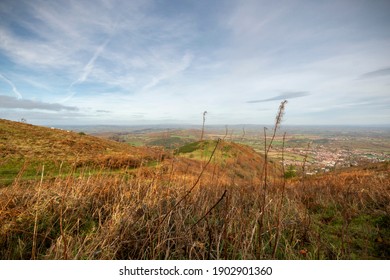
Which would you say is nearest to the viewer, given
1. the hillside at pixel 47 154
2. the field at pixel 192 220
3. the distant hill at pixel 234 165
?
the field at pixel 192 220

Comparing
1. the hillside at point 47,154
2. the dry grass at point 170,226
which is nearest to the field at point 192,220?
the dry grass at point 170,226

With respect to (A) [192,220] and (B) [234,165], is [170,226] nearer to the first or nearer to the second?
(A) [192,220]

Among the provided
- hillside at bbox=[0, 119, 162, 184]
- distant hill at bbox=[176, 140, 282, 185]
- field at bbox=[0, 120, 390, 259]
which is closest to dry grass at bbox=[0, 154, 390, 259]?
field at bbox=[0, 120, 390, 259]

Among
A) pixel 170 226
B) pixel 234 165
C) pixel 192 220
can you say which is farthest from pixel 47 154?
pixel 234 165

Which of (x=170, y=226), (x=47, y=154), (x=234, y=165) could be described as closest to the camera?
(x=170, y=226)

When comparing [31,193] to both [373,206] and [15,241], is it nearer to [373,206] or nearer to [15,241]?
[15,241]

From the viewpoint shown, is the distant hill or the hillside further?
the hillside

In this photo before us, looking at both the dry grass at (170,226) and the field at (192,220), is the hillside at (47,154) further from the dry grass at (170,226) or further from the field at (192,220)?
the dry grass at (170,226)

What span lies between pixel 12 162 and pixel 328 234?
12175 millimetres

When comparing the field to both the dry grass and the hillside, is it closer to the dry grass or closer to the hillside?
the dry grass

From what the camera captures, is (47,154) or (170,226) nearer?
(170,226)
